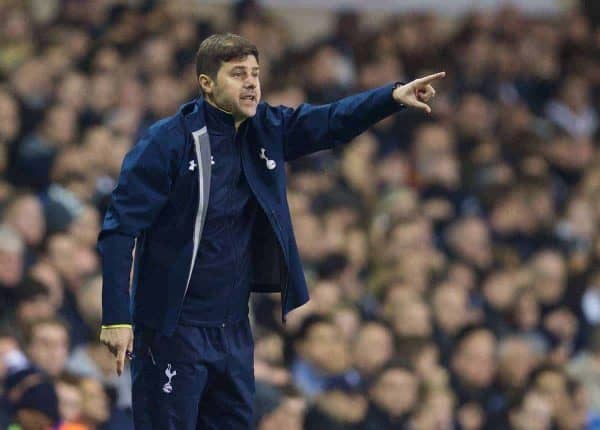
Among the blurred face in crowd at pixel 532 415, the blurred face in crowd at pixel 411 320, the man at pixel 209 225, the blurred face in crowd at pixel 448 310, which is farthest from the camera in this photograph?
the blurred face in crowd at pixel 448 310

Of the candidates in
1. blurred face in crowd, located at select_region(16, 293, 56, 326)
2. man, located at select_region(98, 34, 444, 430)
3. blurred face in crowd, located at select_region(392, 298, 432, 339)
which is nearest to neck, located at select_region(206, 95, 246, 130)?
man, located at select_region(98, 34, 444, 430)

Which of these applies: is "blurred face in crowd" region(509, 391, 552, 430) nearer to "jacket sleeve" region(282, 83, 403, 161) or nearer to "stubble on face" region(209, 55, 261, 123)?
"jacket sleeve" region(282, 83, 403, 161)

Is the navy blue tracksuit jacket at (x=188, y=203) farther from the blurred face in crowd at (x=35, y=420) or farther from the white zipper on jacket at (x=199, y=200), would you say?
the blurred face in crowd at (x=35, y=420)

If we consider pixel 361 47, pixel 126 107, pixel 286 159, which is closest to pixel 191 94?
pixel 126 107

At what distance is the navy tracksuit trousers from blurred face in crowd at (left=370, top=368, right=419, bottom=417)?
9.27ft

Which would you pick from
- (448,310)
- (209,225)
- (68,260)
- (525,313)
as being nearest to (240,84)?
(209,225)

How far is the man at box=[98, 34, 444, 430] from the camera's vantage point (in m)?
4.74

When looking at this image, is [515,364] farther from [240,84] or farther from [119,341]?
[119,341]

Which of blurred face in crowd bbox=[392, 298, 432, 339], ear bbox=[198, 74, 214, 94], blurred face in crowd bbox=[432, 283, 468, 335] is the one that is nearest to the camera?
ear bbox=[198, 74, 214, 94]

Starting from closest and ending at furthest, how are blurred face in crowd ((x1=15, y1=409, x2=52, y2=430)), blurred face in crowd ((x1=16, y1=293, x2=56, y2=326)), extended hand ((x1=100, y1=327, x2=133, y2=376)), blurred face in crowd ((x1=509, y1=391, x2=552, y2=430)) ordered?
extended hand ((x1=100, y1=327, x2=133, y2=376)) → blurred face in crowd ((x1=15, y1=409, x2=52, y2=430)) → blurred face in crowd ((x1=16, y1=293, x2=56, y2=326)) → blurred face in crowd ((x1=509, y1=391, x2=552, y2=430))

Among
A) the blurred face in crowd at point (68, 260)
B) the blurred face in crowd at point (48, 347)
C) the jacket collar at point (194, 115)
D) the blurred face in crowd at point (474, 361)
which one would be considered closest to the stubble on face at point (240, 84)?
the jacket collar at point (194, 115)

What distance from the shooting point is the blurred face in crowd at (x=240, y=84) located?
15.7ft

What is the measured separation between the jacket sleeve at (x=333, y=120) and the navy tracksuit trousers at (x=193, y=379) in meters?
0.64

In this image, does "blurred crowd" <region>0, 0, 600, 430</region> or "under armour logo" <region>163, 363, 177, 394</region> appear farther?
"blurred crowd" <region>0, 0, 600, 430</region>
